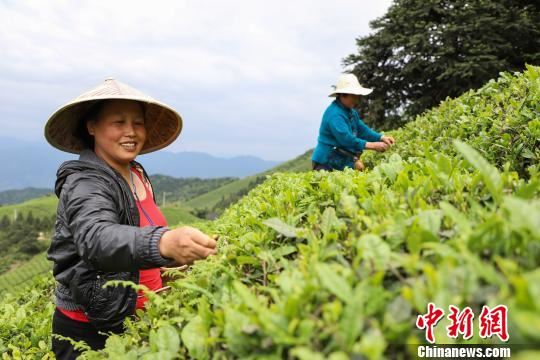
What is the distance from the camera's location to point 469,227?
139cm

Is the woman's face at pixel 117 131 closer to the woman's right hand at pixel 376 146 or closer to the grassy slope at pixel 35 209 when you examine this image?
the woman's right hand at pixel 376 146

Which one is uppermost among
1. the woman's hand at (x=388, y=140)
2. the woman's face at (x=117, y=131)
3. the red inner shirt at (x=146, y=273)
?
the woman's hand at (x=388, y=140)

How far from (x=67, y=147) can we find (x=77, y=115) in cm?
42

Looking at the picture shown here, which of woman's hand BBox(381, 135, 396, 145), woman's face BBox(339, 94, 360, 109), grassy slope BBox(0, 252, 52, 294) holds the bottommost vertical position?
grassy slope BBox(0, 252, 52, 294)

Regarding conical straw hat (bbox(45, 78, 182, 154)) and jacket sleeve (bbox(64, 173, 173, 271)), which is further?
conical straw hat (bbox(45, 78, 182, 154))

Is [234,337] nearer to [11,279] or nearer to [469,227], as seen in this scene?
[469,227]

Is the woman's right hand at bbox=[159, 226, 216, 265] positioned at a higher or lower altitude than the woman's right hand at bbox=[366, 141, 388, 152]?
lower

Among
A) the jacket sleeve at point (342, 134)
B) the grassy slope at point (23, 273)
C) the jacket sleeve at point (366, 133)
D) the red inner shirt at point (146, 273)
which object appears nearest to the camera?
the red inner shirt at point (146, 273)

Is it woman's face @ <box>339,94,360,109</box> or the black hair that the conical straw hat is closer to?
the black hair

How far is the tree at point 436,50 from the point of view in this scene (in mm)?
20625

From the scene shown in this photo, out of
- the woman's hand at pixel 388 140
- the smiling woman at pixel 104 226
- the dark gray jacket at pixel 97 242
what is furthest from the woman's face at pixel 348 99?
the dark gray jacket at pixel 97 242

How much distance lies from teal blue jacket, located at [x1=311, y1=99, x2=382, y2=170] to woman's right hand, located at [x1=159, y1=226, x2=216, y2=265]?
15.6ft

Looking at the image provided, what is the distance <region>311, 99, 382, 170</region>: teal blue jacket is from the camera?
664cm

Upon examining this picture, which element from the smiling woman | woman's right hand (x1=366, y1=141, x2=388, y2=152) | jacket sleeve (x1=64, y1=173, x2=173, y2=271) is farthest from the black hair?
woman's right hand (x1=366, y1=141, x2=388, y2=152)
